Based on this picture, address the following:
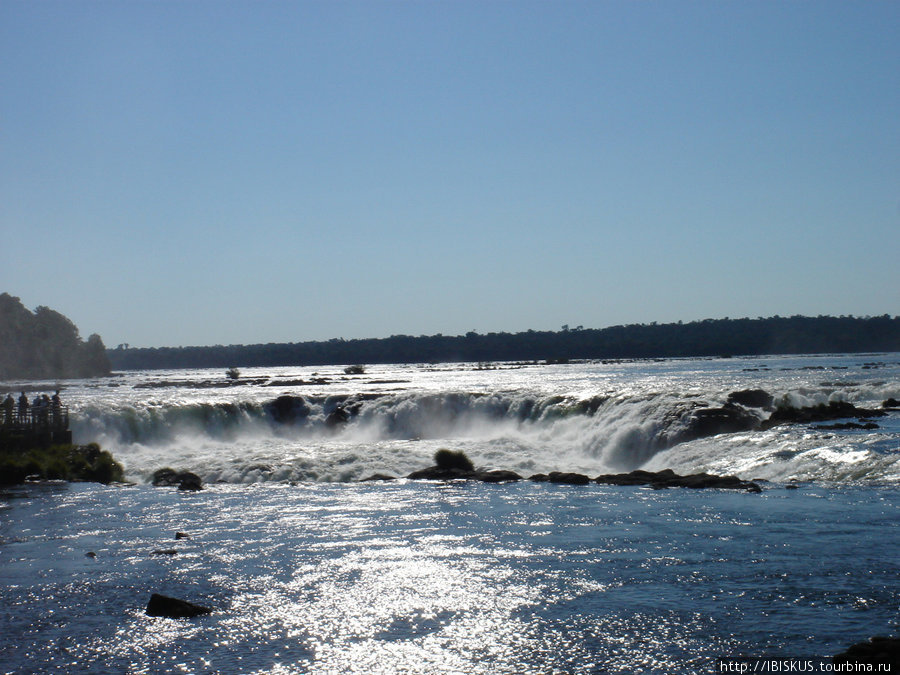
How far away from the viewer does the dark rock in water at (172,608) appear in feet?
41.5

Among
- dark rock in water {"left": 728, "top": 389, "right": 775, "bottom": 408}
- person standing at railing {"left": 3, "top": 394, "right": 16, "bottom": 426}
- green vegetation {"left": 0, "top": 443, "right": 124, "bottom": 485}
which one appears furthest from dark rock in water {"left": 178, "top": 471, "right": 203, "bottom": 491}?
dark rock in water {"left": 728, "top": 389, "right": 775, "bottom": 408}

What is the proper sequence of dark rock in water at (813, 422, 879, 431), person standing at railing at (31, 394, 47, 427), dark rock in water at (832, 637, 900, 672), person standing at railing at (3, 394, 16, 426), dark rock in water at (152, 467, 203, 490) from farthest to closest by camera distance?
1. person standing at railing at (31, 394, 47, 427)
2. person standing at railing at (3, 394, 16, 426)
3. dark rock in water at (813, 422, 879, 431)
4. dark rock in water at (152, 467, 203, 490)
5. dark rock in water at (832, 637, 900, 672)

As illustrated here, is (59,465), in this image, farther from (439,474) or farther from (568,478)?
(568,478)

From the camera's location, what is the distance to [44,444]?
108 ft

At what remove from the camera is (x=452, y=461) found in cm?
2958

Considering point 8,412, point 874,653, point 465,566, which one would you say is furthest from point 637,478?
point 8,412

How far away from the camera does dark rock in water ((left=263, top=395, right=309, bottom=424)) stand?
151 ft

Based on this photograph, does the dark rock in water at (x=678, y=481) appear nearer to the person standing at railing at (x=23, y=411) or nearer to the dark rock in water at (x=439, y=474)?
the dark rock in water at (x=439, y=474)

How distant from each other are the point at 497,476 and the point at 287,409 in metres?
22.2

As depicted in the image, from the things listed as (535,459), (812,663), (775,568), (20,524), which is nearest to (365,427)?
(535,459)

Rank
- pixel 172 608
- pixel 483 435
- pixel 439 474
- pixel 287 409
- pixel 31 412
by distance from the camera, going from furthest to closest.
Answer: pixel 287 409 → pixel 483 435 → pixel 31 412 → pixel 439 474 → pixel 172 608

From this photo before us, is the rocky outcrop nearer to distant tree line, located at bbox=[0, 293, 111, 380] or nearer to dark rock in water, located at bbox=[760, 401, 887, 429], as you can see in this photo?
dark rock in water, located at bbox=[760, 401, 887, 429]

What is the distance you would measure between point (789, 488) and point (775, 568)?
847 cm

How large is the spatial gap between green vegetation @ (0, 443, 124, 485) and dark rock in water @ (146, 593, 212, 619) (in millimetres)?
17737
